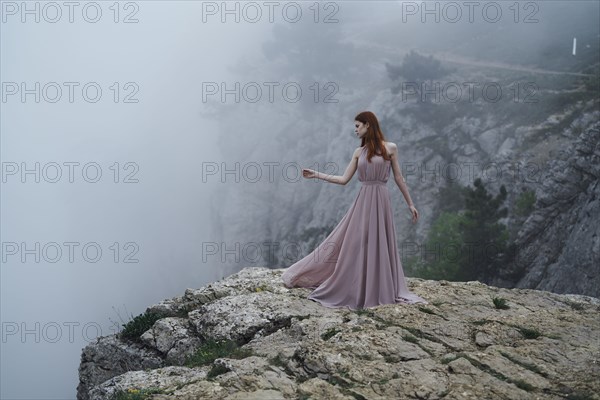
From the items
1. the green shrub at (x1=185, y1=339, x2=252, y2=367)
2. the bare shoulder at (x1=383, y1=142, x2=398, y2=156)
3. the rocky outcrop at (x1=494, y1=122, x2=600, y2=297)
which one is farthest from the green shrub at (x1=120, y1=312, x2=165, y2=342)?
the rocky outcrop at (x1=494, y1=122, x2=600, y2=297)

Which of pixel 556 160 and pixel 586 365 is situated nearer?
pixel 586 365

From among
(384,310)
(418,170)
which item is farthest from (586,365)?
(418,170)

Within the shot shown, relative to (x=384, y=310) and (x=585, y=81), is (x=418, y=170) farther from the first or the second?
(x=384, y=310)

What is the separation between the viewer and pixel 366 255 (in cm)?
1165

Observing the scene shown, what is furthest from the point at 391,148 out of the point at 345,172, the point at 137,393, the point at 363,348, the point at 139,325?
the point at 139,325

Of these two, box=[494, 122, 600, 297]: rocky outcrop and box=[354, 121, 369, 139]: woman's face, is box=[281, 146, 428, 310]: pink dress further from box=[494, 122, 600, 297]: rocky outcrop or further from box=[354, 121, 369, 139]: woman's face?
box=[494, 122, 600, 297]: rocky outcrop

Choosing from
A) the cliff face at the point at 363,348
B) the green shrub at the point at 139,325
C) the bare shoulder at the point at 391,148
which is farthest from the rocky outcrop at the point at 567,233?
the green shrub at the point at 139,325

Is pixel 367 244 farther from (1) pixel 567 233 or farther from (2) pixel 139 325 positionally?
(1) pixel 567 233

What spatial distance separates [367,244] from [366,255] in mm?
222

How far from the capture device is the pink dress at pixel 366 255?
37.4 ft

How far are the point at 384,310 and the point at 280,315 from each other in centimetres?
194

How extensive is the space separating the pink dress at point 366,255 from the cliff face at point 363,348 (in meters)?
0.49

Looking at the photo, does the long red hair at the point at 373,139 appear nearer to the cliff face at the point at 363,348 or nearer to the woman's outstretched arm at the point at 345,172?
the woman's outstretched arm at the point at 345,172

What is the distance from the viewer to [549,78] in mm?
66125
